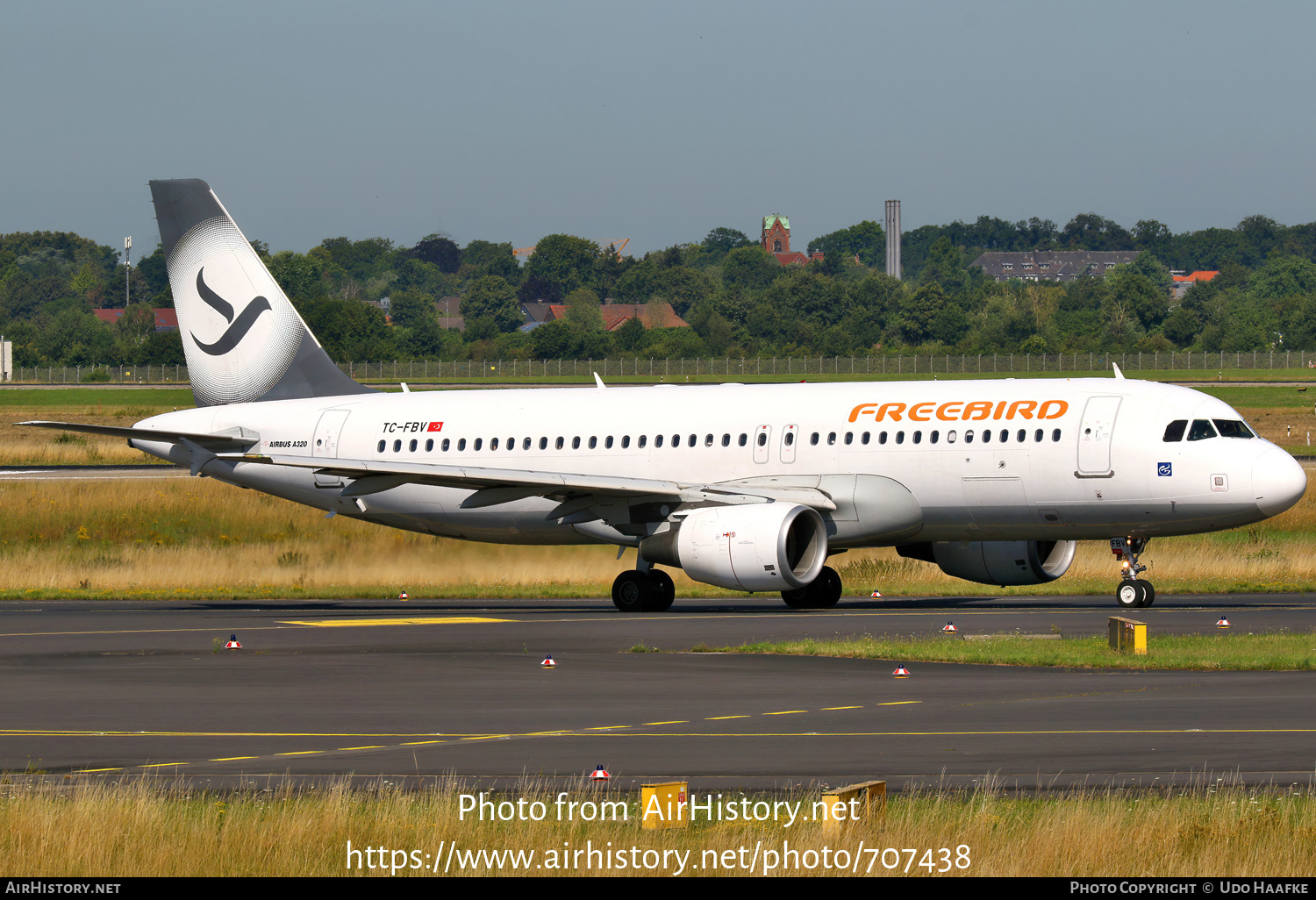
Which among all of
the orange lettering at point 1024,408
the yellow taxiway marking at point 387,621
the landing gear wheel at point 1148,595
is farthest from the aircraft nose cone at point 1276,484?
the yellow taxiway marking at point 387,621

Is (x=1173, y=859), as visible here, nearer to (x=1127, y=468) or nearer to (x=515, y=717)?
(x=515, y=717)

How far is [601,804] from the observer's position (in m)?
13.6

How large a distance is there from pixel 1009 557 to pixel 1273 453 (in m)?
5.82

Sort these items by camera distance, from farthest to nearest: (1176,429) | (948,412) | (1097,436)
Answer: (948,412) < (1097,436) < (1176,429)

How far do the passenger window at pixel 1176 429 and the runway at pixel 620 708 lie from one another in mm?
3333

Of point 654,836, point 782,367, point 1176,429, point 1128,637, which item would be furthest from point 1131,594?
point 782,367

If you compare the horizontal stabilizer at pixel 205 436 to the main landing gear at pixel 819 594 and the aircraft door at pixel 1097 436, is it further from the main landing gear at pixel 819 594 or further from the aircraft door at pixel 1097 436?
the aircraft door at pixel 1097 436

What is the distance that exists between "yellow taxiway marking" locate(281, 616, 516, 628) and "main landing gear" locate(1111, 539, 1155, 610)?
37.9 feet

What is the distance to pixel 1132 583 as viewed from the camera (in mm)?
34438

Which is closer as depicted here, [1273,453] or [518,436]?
[1273,453]

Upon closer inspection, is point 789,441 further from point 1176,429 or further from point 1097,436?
point 1176,429

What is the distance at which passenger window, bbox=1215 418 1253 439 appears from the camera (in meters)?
34.8

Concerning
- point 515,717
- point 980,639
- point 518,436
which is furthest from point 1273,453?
point 515,717

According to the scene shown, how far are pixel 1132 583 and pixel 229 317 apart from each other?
2212 cm
